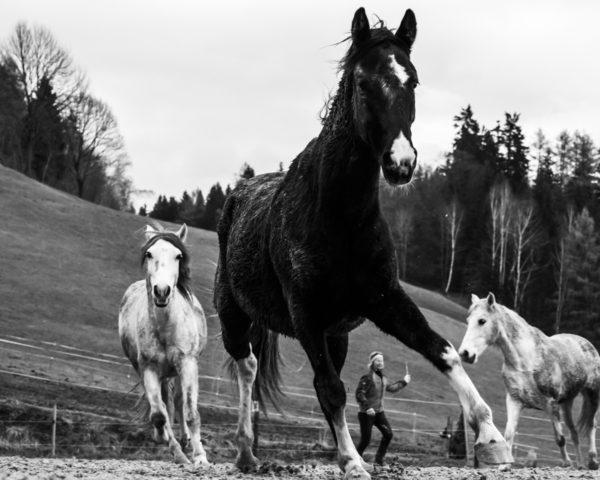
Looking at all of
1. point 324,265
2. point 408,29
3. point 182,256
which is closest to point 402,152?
point 324,265

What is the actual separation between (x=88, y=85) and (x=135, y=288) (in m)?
57.6

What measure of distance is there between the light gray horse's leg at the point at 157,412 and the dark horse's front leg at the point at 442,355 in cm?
526

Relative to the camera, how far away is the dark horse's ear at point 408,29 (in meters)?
5.70

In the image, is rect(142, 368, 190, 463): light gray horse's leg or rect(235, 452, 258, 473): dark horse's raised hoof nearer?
rect(235, 452, 258, 473): dark horse's raised hoof

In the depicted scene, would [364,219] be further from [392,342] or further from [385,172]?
[392,342]

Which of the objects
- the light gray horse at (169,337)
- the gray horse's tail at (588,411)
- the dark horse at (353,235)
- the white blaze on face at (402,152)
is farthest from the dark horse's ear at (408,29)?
the gray horse's tail at (588,411)

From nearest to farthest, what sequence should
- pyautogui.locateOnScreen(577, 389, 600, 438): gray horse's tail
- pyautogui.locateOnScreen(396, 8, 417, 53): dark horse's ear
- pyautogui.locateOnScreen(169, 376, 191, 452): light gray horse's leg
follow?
pyautogui.locateOnScreen(396, 8, 417, 53): dark horse's ear, pyautogui.locateOnScreen(169, 376, 191, 452): light gray horse's leg, pyautogui.locateOnScreen(577, 389, 600, 438): gray horse's tail

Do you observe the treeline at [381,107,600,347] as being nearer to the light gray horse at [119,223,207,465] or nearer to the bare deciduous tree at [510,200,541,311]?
the bare deciduous tree at [510,200,541,311]

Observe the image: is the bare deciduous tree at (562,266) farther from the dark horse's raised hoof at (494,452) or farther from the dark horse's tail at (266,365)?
the dark horse's raised hoof at (494,452)

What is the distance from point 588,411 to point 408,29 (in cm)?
1219

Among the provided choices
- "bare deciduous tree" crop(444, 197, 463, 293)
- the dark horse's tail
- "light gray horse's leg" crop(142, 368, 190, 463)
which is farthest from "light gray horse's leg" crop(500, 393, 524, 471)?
"bare deciduous tree" crop(444, 197, 463, 293)

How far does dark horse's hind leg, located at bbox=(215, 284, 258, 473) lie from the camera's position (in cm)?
781

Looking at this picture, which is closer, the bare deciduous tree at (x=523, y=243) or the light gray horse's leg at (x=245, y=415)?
the light gray horse's leg at (x=245, y=415)

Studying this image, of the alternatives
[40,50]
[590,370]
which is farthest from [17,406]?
[40,50]
